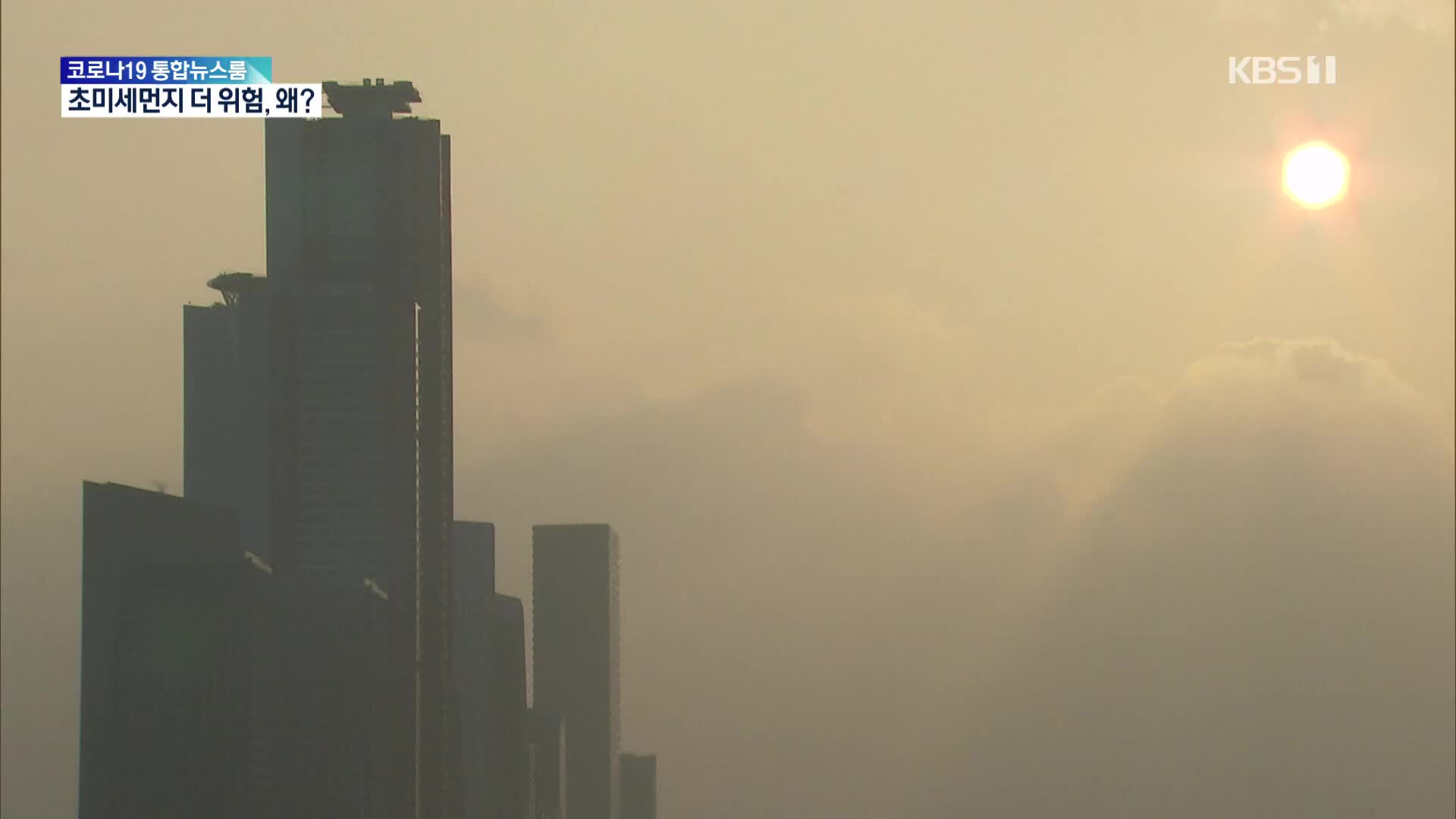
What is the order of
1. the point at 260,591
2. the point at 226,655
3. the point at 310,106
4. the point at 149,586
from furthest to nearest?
the point at 260,591
the point at 226,655
the point at 149,586
the point at 310,106

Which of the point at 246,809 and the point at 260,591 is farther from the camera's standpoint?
the point at 260,591

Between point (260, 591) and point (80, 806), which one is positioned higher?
point (260, 591)

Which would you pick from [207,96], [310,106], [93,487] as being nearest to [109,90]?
[207,96]

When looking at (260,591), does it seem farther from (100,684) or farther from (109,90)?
(109,90)

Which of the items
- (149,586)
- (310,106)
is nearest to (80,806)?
(149,586)

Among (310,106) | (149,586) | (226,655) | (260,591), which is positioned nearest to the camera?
(310,106)

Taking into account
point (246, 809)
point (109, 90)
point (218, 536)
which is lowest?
point (246, 809)
